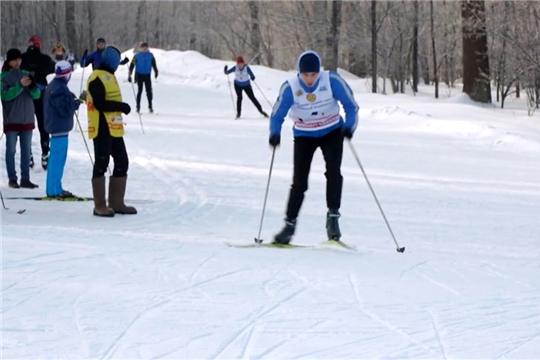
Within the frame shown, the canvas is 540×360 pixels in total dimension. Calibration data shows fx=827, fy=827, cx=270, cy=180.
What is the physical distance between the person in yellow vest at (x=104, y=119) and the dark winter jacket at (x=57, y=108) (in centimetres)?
89

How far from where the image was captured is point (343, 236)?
7.99m

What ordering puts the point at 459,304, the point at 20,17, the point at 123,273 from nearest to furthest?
the point at 459,304 < the point at 123,273 < the point at 20,17

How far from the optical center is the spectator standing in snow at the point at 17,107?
10016mm

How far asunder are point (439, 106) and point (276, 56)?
3178 cm

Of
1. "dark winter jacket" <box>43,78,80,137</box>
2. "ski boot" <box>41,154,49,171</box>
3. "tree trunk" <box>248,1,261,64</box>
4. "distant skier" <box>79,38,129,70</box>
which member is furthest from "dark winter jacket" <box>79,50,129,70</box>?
"tree trunk" <box>248,1,261,64</box>

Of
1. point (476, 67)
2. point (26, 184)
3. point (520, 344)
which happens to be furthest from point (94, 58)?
point (476, 67)

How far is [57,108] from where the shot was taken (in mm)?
9234

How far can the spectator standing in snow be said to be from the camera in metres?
10.0

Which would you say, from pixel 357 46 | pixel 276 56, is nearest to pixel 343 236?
pixel 357 46

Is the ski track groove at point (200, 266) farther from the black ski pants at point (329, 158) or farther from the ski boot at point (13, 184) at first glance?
the ski boot at point (13, 184)

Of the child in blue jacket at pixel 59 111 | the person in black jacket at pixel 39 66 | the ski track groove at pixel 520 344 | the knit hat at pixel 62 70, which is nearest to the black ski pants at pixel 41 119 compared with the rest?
the person in black jacket at pixel 39 66

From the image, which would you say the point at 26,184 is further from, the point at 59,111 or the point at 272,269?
the point at 272,269

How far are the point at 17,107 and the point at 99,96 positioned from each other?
7.83 feet

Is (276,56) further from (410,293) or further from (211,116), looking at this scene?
(410,293)
